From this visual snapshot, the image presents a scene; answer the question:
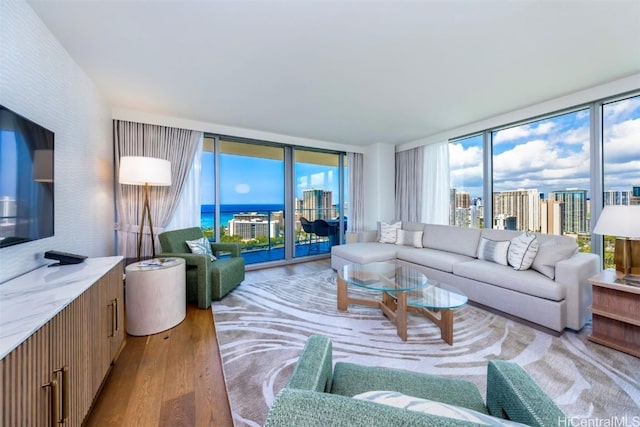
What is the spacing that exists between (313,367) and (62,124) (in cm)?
253

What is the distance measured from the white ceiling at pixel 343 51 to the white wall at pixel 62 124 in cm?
17

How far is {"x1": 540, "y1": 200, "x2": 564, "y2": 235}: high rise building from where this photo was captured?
3.16 m

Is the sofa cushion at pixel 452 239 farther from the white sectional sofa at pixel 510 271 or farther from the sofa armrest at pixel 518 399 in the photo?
the sofa armrest at pixel 518 399

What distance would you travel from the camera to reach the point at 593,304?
2.07 metres

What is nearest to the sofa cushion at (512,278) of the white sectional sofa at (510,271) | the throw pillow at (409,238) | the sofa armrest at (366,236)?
the white sectional sofa at (510,271)

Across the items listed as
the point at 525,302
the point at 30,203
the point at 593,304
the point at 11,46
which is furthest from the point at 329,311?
the point at 11,46

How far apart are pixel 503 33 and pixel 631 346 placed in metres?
2.50

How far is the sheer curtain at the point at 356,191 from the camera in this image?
5.30m

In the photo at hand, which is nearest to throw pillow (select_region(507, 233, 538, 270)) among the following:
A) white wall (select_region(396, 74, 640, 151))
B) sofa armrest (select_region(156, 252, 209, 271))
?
white wall (select_region(396, 74, 640, 151))

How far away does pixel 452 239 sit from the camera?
12.2 ft

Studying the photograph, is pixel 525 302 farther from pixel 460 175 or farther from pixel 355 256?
pixel 460 175

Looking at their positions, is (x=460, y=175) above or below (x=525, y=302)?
above

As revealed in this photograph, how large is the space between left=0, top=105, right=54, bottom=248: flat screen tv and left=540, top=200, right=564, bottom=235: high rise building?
492 cm

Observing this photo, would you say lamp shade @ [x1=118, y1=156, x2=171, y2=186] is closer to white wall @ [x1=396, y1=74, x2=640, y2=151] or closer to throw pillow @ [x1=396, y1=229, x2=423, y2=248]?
throw pillow @ [x1=396, y1=229, x2=423, y2=248]
